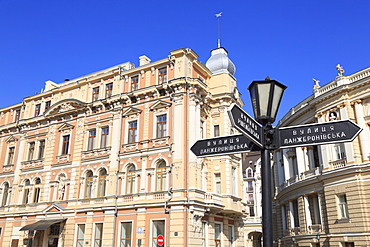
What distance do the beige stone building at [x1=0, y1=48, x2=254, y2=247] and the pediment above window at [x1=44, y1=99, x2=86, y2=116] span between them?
107 millimetres

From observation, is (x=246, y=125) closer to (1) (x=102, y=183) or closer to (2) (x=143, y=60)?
(1) (x=102, y=183)

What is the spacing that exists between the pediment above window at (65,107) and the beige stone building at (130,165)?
0.11 metres

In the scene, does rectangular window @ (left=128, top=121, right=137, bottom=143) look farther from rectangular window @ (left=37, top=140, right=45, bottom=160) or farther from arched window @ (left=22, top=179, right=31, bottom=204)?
arched window @ (left=22, top=179, right=31, bottom=204)

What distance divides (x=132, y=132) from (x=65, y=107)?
8955 mm

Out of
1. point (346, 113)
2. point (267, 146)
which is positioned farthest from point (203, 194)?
point (267, 146)

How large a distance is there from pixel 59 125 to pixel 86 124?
→ 377 cm

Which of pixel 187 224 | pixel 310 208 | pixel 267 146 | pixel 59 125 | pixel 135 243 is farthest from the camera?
pixel 59 125

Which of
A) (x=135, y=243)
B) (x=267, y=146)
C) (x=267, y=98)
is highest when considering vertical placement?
(x=267, y=98)

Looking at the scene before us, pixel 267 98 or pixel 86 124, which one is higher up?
pixel 86 124

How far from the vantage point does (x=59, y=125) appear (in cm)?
3612

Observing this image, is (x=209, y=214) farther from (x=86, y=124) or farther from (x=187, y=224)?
(x=86, y=124)

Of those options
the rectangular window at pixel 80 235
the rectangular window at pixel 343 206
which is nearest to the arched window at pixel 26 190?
the rectangular window at pixel 80 235

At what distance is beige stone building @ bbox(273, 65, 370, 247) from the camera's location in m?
25.5

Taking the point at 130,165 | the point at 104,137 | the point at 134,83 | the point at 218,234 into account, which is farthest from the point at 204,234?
the point at 134,83
